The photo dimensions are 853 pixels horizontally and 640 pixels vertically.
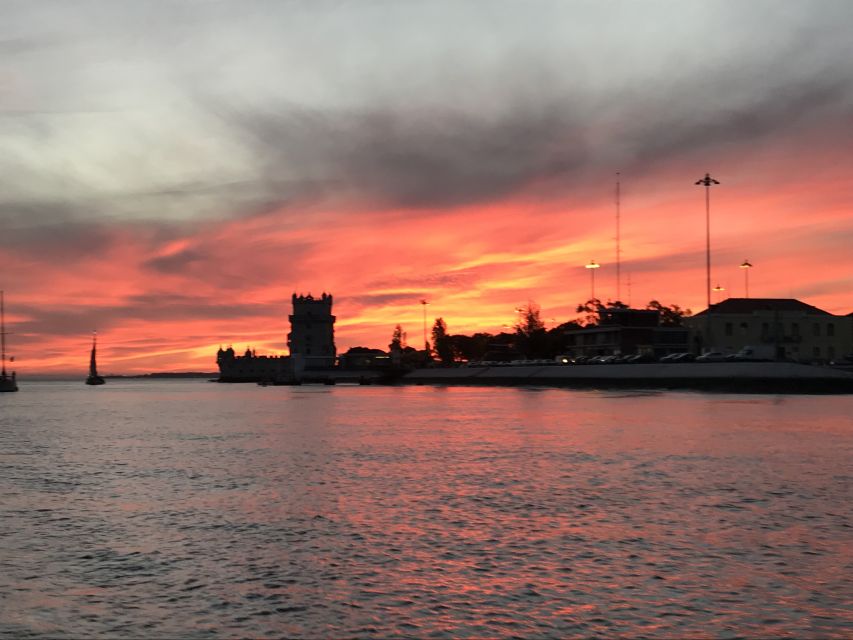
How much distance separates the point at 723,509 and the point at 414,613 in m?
15.5

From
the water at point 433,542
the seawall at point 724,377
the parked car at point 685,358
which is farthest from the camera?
the parked car at point 685,358

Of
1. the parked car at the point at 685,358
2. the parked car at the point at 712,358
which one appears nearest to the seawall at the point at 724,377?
the parked car at the point at 712,358

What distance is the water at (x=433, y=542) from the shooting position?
1622 centimetres

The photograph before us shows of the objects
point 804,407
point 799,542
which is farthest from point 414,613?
point 804,407

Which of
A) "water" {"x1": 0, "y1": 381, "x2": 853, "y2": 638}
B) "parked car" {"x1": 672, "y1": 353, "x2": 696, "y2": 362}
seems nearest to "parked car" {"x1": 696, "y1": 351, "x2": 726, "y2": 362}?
"parked car" {"x1": 672, "y1": 353, "x2": 696, "y2": 362}

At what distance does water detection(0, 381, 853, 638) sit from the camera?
1622 centimetres

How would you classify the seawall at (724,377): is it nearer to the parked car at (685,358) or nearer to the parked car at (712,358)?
the parked car at (712,358)

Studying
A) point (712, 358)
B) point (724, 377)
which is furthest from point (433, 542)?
point (712, 358)

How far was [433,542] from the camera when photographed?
23.5 m

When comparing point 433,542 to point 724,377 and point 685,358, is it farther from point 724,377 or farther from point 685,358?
point 685,358

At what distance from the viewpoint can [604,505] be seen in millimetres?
29500

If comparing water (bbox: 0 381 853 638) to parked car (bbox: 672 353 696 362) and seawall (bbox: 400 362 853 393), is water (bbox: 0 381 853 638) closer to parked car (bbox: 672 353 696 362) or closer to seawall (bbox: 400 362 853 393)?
seawall (bbox: 400 362 853 393)

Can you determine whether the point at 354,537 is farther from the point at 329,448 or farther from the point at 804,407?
the point at 804,407

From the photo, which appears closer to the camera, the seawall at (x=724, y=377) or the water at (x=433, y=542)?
the water at (x=433, y=542)
